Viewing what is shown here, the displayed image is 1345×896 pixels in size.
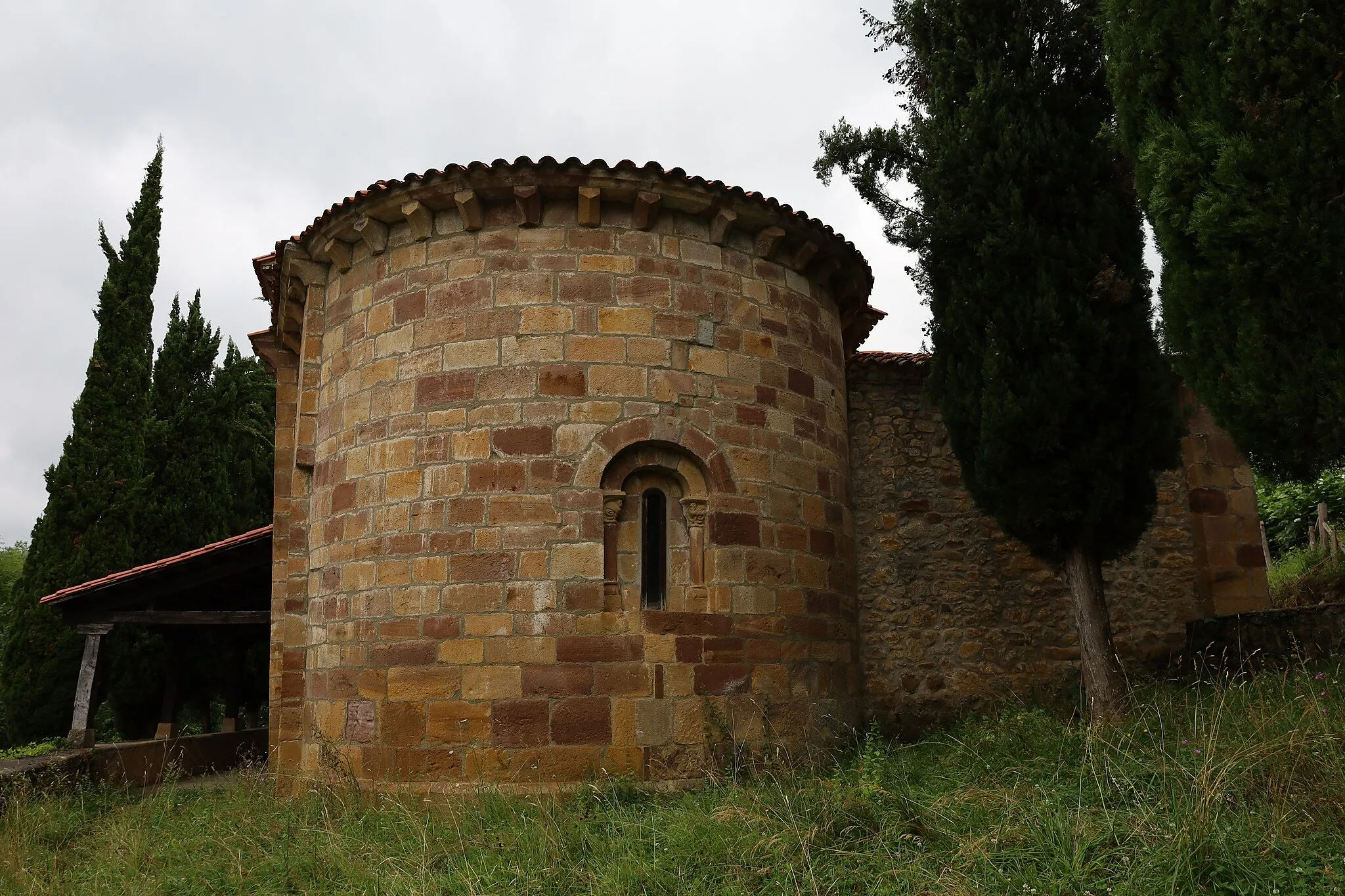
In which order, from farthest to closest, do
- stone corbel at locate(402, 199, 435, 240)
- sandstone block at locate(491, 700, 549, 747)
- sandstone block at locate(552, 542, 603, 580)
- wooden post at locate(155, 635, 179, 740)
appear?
wooden post at locate(155, 635, 179, 740) < stone corbel at locate(402, 199, 435, 240) < sandstone block at locate(552, 542, 603, 580) < sandstone block at locate(491, 700, 549, 747)

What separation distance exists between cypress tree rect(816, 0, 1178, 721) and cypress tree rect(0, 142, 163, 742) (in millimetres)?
12784

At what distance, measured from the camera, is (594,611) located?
662cm

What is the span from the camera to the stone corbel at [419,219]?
7.19 meters

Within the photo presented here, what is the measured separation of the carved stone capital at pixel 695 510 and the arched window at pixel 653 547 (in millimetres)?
158

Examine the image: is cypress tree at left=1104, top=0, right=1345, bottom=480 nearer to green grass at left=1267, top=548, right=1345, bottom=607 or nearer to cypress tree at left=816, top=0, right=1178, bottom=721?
cypress tree at left=816, top=0, right=1178, bottom=721

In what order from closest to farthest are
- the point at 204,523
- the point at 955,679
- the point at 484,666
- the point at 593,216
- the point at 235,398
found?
the point at 484,666 < the point at 593,216 < the point at 955,679 < the point at 204,523 < the point at 235,398

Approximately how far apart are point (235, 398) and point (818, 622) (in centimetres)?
1379

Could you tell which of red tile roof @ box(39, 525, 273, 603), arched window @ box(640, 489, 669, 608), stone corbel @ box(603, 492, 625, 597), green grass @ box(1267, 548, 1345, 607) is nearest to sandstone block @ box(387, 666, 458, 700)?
stone corbel @ box(603, 492, 625, 597)

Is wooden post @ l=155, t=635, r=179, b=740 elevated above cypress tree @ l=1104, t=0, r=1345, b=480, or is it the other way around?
cypress tree @ l=1104, t=0, r=1345, b=480

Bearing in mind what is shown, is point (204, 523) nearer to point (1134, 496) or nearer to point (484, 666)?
point (484, 666)

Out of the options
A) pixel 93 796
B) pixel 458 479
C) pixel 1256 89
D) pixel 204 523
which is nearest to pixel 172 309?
pixel 204 523

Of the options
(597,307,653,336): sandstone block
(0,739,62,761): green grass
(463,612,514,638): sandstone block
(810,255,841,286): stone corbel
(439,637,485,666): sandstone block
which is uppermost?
(810,255,841,286): stone corbel

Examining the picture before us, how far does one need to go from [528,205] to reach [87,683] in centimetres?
781

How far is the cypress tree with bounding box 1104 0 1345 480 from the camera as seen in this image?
496cm
